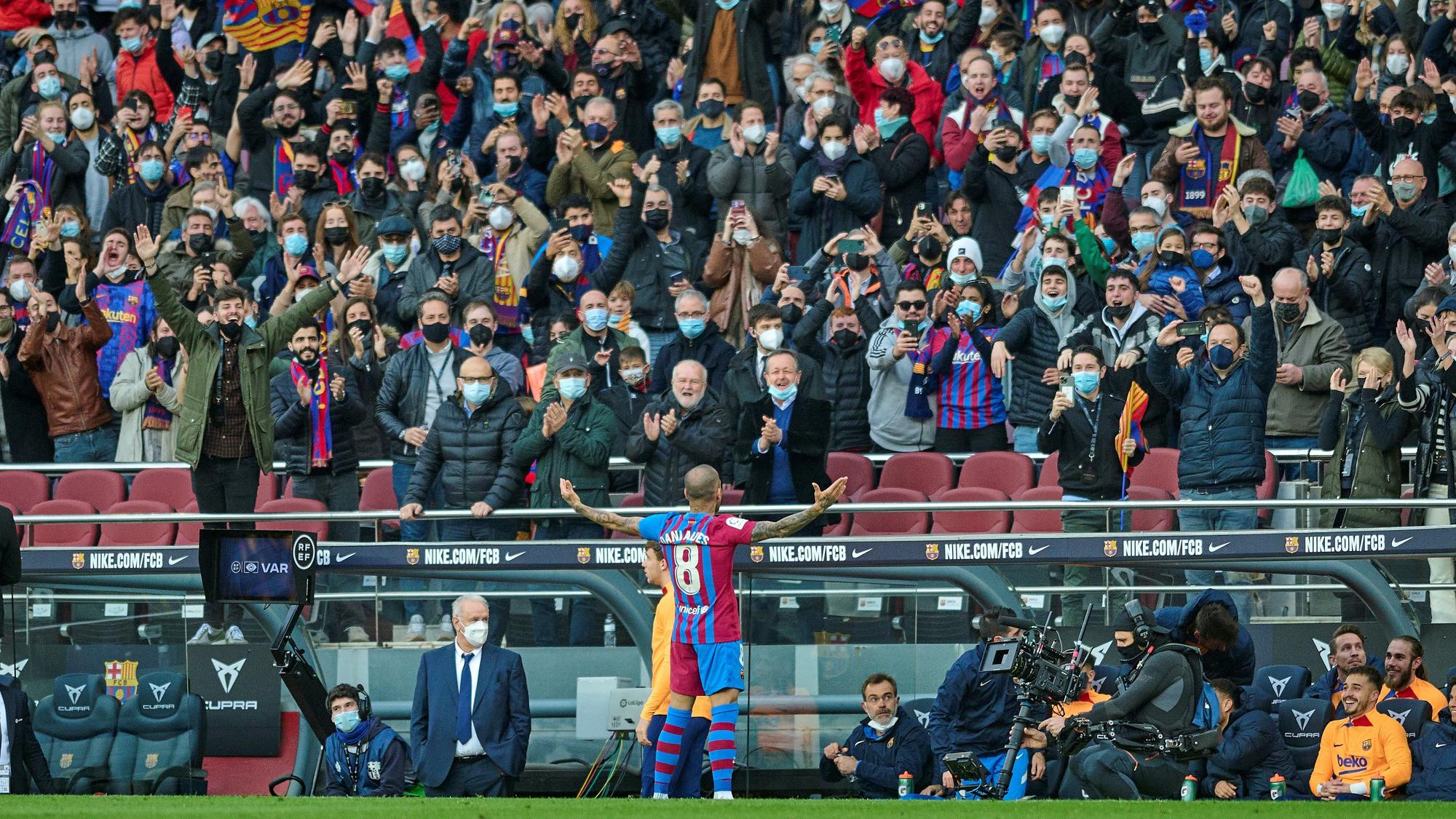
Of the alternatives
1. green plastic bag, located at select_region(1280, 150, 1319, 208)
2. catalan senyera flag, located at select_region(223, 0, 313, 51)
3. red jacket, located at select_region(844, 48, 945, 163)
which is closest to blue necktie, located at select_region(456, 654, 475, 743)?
red jacket, located at select_region(844, 48, 945, 163)

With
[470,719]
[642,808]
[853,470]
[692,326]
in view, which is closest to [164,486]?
[692,326]

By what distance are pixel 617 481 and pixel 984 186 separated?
3750mm

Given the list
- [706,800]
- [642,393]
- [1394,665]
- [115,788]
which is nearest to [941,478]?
[642,393]

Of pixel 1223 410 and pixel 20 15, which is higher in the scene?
pixel 20 15

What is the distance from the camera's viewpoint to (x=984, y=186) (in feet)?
50.3

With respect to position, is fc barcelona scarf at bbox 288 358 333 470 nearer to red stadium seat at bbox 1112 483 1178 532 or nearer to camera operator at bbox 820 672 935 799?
camera operator at bbox 820 672 935 799

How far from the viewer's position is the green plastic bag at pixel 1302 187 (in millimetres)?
14922

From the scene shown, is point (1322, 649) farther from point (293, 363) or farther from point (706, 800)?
point (293, 363)

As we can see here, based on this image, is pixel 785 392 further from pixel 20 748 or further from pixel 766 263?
pixel 20 748

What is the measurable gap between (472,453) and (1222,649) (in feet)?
15.8

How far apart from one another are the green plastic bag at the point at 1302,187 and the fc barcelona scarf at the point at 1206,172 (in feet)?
1.36

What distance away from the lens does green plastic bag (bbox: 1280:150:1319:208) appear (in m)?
14.9

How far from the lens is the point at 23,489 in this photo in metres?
15.2

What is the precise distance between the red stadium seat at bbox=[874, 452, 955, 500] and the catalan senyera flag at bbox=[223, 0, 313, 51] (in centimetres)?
908
